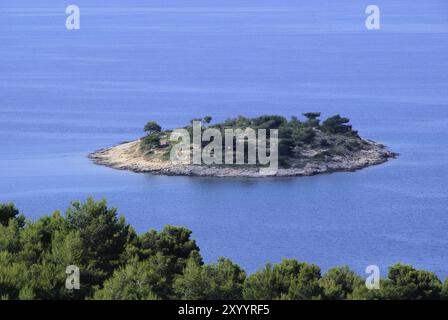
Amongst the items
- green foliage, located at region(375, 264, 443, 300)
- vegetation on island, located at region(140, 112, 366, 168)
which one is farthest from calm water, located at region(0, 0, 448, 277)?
green foliage, located at region(375, 264, 443, 300)

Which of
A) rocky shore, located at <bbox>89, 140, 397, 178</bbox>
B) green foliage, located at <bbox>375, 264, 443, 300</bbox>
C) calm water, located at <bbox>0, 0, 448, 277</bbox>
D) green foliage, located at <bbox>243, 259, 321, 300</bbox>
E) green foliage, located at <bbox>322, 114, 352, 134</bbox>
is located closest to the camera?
green foliage, located at <bbox>243, 259, 321, 300</bbox>

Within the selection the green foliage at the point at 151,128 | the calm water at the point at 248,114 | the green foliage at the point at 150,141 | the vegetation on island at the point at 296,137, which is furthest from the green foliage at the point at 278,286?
the green foliage at the point at 151,128

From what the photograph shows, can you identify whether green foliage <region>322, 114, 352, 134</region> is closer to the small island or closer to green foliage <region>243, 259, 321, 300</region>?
the small island

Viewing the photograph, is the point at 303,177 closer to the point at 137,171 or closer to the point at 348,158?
the point at 348,158

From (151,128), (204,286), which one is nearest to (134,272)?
(204,286)

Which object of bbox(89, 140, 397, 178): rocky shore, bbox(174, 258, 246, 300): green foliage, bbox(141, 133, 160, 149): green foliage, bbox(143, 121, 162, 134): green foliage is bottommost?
bbox(174, 258, 246, 300): green foliage

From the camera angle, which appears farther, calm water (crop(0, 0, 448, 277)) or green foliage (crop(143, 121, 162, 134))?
green foliage (crop(143, 121, 162, 134))

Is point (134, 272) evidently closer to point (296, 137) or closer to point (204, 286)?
point (204, 286)

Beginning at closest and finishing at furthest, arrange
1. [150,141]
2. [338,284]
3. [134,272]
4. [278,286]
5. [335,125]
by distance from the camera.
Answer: [134,272] < [278,286] < [338,284] < [150,141] < [335,125]
